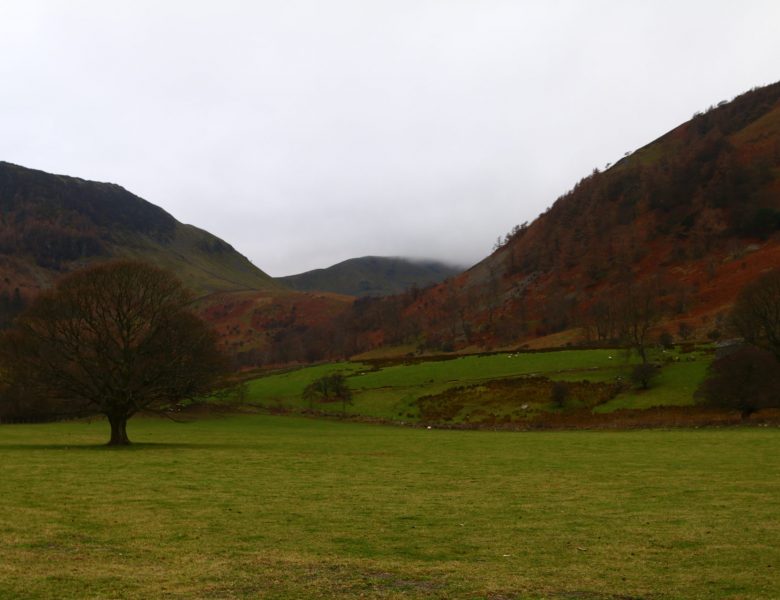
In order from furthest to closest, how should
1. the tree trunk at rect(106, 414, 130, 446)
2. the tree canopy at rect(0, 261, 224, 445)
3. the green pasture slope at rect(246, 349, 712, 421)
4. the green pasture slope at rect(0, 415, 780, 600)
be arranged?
the green pasture slope at rect(246, 349, 712, 421) → the tree trunk at rect(106, 414, 130, 446) → the tree canopy at rect(0, 261, 224, 445) → the green pasture slope at rect(0, 415, 780, 600)

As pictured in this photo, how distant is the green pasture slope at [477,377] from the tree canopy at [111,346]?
39.8 metres

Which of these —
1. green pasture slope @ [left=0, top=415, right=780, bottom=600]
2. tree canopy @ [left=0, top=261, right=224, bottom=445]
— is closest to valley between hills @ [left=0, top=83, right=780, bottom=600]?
green pasture slope @ [left=0, top=415, right=780, bottom=600]

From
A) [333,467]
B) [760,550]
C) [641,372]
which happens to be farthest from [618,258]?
[760,550]

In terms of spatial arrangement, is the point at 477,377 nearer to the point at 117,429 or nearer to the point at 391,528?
the point at 117,429

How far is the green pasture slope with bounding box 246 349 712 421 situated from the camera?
242 ft

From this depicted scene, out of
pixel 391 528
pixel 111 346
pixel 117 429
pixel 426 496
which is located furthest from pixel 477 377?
pixel 391 528

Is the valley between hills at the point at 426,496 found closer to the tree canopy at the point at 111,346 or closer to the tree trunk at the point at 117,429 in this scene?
the tree trunk at the point at 117,429

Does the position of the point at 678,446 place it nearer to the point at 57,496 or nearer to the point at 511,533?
the point at 511,533

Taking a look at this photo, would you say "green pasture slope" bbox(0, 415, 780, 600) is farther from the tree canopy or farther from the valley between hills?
the tree canopy

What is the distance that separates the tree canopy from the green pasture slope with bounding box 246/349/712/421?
1569 inches

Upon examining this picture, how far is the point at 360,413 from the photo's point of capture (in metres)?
83.3

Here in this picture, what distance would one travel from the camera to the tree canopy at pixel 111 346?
1620 inches

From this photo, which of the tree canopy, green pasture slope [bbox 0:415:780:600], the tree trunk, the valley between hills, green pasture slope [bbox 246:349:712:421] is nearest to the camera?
green pasture slope [bbox 0:415:780:600]

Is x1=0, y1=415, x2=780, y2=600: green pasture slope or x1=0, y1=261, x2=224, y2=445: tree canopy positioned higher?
x1=0, y1=261, x2=224, y2=445: tree canopy
